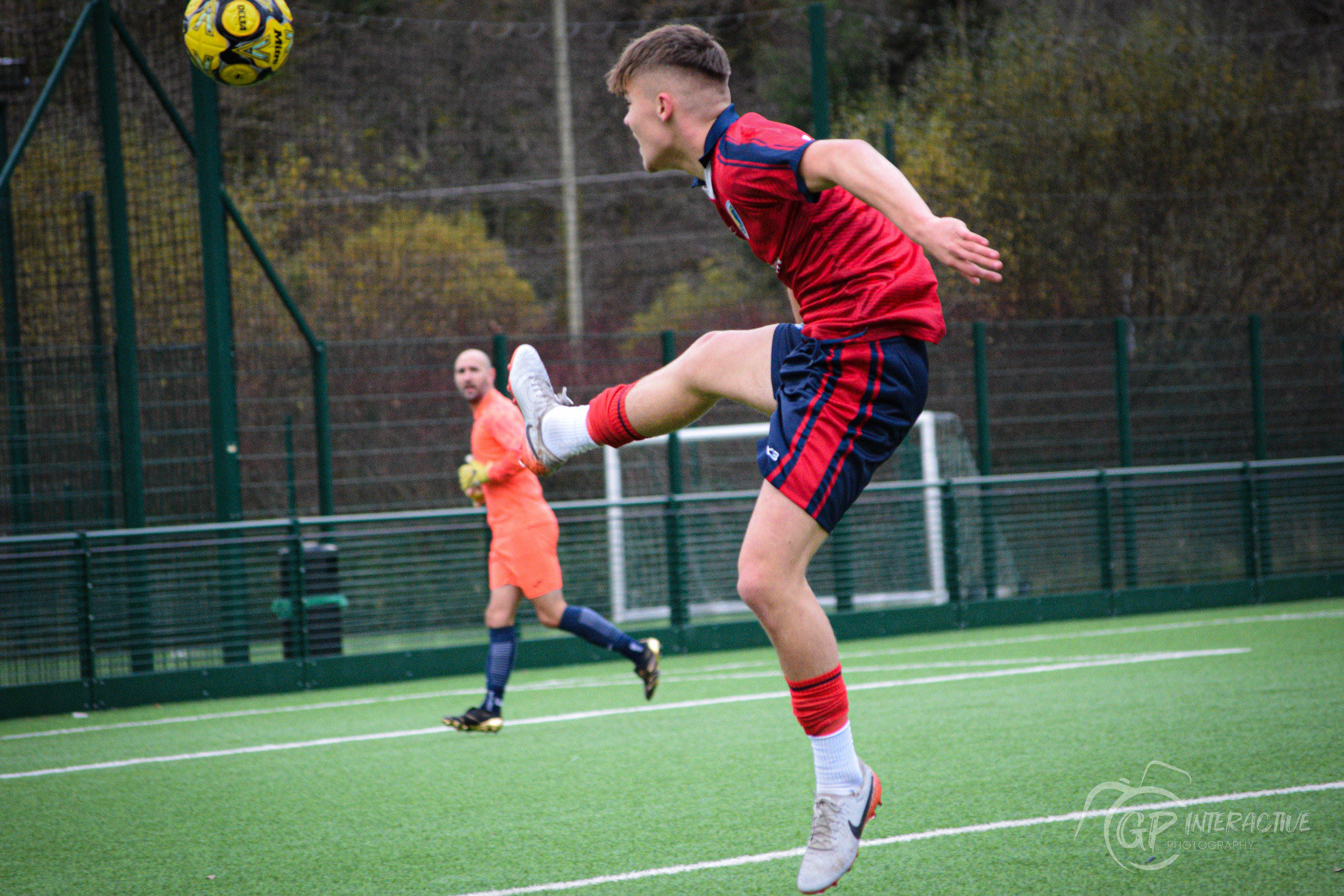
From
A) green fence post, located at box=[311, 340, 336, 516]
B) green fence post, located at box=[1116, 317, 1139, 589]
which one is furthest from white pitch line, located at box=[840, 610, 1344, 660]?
green fence post, located at box=[311, 340, 336, 516]

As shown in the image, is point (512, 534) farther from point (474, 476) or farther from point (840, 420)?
point (840, 420)

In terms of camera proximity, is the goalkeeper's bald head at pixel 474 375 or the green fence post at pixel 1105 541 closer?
the goalkeeper's bald head at pixel 474 375

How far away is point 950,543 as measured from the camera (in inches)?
451

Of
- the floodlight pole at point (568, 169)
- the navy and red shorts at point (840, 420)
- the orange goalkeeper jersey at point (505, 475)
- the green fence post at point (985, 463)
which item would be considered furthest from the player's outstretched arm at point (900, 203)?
the floodlight pole at point (568, 169)

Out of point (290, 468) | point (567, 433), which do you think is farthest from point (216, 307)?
point (567, 433)

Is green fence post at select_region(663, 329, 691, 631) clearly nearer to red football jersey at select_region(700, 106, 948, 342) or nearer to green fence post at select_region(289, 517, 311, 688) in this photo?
green fence post at select_region(289, 517, 311, 688)

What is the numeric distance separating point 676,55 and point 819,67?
27.9ft

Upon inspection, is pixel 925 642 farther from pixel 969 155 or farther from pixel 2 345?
pixel 969 155

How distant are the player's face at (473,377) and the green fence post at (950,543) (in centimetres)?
540

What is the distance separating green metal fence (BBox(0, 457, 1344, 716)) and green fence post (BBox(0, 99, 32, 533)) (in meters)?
1.41

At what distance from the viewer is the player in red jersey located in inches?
128

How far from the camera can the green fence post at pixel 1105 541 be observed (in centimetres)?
1193

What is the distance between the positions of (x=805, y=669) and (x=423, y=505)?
902 centimetres

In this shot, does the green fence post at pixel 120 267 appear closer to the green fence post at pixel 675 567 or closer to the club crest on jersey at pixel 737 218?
Answer: the green fence post at pixel 675 567
